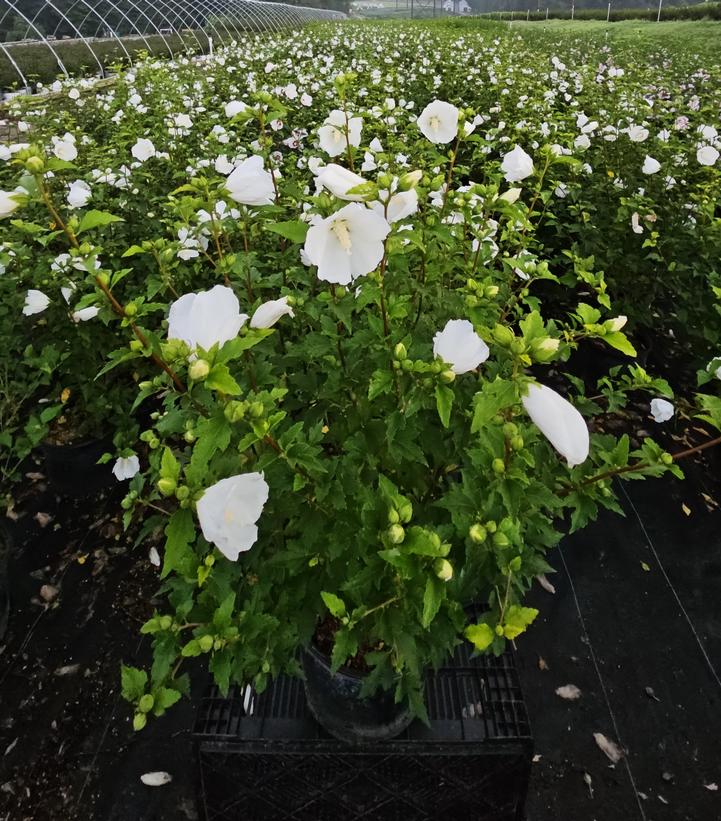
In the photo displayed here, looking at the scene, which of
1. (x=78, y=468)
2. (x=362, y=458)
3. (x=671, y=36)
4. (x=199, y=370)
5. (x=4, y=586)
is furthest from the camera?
(x=671, y=36)

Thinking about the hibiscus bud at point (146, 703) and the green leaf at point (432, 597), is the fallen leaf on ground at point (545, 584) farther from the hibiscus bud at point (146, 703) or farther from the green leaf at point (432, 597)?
the hibiscus bud at point (146, 703)

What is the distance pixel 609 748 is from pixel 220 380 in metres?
2.24

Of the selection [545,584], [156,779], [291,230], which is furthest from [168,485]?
[545,584]

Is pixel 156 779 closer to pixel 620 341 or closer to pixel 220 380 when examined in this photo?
pixel 220 380

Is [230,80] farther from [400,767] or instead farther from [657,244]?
[400,767]

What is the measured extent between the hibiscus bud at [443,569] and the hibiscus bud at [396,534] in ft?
0.28

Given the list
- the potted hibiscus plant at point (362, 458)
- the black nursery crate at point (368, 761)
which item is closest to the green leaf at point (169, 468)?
the potted hibiscus plant at point (362, 458)

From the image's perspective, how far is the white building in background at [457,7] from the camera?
4316cm

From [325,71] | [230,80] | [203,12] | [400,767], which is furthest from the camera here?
[203,12]

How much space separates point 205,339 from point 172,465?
266 millimetres

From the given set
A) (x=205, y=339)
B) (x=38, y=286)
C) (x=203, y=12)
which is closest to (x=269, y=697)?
(x=205, y=339)

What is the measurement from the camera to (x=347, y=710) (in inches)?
72.7

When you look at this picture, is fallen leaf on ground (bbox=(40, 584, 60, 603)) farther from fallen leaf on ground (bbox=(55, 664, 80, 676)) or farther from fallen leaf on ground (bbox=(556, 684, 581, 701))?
fallen leaf on ground (bbox=(556, 684, 581, 701))

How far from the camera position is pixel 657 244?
3.33 m
